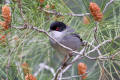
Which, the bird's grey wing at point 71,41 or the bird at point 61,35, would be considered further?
the bird's grey wing at point 71,41

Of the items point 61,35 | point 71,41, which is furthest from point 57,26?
point 71,41

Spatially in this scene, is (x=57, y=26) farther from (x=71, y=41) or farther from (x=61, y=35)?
(x=71, y=41)

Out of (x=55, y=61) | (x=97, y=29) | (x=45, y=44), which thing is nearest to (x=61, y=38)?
(x=45, y=44)

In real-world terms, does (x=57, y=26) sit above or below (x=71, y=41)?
above

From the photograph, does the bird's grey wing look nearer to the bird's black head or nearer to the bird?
the bird

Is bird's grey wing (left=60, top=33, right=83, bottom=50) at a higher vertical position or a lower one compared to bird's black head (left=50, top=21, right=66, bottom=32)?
lower

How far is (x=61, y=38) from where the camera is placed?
7.30ft

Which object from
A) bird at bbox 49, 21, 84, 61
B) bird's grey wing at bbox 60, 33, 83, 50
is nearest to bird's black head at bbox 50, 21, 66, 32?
bird at bbox 49, 21, 84, 61

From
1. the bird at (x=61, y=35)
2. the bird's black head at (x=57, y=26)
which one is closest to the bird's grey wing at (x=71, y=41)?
the bird at (x=61, y=35)

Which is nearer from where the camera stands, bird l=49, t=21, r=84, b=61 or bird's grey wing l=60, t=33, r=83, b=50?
bird l=49, t=21, r=84, b=61

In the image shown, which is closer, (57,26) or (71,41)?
(57,26)

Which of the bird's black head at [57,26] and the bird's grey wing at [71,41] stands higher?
the bird's black head at [57,26]

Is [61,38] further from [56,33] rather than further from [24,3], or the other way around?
[24,3]

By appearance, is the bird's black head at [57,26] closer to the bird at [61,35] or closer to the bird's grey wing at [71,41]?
the bird at [61,35]
